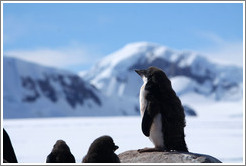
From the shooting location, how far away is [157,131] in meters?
7.58

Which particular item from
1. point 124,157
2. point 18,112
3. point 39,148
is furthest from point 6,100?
point 124,157

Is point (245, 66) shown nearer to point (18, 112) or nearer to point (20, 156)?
point (20, 156)

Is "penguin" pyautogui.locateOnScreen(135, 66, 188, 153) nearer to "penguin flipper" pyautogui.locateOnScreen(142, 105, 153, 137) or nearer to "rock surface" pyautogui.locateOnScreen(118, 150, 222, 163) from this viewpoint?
"penguin flipper" pyautogui.locateOnScreen(142, 105, 153, 137)

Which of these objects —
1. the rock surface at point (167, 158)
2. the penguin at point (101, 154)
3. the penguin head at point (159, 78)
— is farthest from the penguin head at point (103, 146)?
the penguin head at point (159, 78)

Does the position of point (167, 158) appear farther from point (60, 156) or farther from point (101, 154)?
point (60, 156)

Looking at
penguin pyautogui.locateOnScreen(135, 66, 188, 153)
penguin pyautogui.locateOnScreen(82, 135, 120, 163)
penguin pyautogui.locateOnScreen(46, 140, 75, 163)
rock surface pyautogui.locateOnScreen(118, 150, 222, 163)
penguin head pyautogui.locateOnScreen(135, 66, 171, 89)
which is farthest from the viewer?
penguin head pyautogui.locateOnScreen(135, 66, 171, 89)

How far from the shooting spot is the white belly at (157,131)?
24.8 feet

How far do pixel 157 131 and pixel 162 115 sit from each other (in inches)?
10.5

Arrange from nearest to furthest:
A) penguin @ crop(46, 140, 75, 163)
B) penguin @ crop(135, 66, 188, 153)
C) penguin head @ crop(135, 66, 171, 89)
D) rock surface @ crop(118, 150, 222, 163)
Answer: penguin @ crop(46, 140, 75, 163)
rock surface @ crop(118, 150, 222, 163)
penguin @ crop(135, 66, 188, 153)
penguin head @ crop(135, 66, 171, 89)

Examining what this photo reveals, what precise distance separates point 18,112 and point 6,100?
819 centimetres

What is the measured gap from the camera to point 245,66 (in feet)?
23.6

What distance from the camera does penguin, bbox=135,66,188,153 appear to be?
24.7 feet

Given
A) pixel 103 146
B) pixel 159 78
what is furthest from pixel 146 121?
pixel 103 146

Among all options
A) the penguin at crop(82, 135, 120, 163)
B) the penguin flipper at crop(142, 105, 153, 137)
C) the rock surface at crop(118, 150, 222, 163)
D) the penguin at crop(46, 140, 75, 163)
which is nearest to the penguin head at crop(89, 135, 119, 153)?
the penguin at crop(82, 135, 120, 163)
